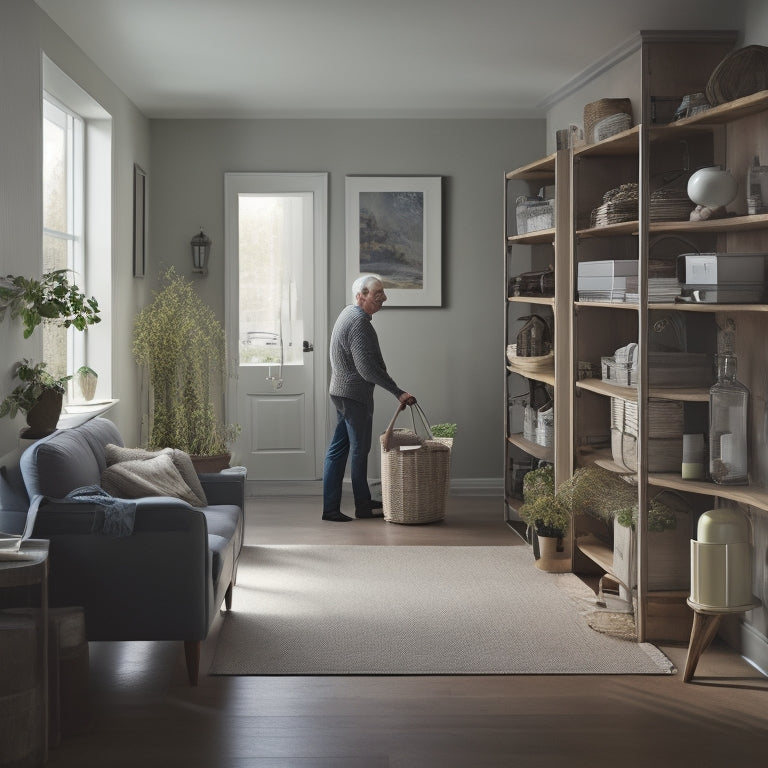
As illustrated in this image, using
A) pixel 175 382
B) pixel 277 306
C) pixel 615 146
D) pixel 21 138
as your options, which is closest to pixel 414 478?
pixel 175 382

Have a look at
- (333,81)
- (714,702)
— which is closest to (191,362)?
(333,81)

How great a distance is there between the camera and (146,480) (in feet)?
14.2

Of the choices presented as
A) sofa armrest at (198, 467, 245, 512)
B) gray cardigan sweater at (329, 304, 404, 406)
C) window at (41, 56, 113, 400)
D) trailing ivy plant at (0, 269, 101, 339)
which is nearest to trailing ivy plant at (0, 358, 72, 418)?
trailing ivy plant at (0, 269, 101, 339)

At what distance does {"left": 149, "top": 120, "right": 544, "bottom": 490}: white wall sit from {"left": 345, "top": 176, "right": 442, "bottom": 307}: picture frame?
0.07 m

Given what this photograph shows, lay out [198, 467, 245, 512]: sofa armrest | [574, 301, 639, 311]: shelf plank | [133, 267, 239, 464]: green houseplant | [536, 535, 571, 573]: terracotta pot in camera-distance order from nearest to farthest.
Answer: [574, 301, 639, 311]: shelf plank < [198, 467, 245, 512]: sofa armrest < [536, 535, 571, 573]: terracotta pot < [133, 267, 239, 464]: green houseplant

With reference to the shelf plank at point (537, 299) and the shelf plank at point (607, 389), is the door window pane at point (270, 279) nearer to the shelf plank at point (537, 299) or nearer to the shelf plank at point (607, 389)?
the shelf plank at point (537, 299)

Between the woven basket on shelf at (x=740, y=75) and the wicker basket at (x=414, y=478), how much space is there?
294 cm

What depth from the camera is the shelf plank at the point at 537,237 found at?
5.65m

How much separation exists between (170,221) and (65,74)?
240 centimetres

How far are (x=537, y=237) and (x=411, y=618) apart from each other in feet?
8.16

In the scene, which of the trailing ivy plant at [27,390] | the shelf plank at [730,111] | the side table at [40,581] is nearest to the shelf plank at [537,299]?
the shelf plank at [730,111]

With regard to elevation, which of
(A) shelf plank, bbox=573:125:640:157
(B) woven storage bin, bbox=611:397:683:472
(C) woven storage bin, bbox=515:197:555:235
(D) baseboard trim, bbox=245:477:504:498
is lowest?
(D) baseboard trim, bbox=245:477:504:498

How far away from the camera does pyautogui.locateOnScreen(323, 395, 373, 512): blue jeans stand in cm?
650

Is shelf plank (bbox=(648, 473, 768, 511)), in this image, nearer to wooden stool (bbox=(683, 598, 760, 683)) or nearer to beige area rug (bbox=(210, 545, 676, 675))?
wooden stool (bbox=(683, 598, 760, 683))
